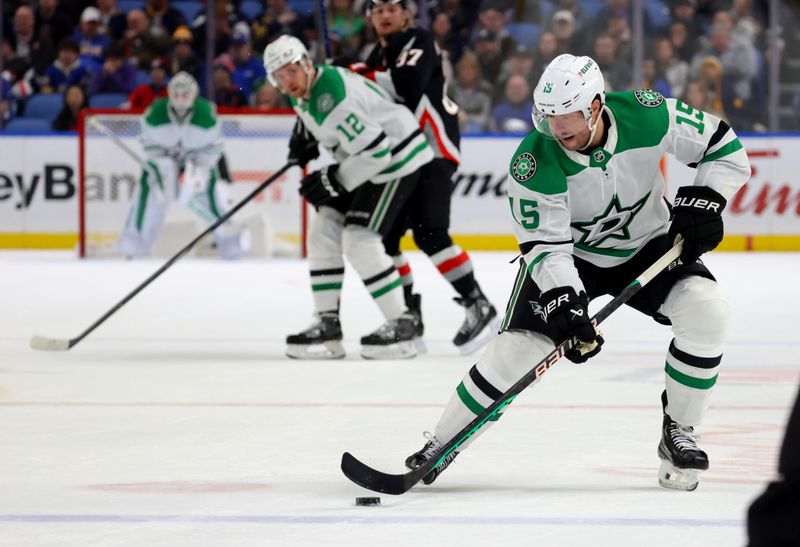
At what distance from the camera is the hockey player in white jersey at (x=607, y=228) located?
2660 millimetres

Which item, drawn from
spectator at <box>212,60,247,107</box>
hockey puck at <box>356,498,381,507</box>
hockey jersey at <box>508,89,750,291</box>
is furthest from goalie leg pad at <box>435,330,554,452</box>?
spectator at <box>212,60,247,107</box>

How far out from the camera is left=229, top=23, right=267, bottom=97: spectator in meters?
9.78

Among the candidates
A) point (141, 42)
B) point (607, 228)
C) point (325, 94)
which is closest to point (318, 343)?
point (325, 94)

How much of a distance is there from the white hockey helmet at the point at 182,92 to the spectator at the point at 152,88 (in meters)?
0.38

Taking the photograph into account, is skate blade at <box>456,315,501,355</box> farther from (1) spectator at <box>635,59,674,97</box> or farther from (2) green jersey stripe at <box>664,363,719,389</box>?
(1) spectator at <box>635,59,674,97</box>

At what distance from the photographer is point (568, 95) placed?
103 inches

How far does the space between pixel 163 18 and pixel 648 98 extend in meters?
7.65

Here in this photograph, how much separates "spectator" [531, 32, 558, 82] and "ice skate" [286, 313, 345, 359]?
4669mm

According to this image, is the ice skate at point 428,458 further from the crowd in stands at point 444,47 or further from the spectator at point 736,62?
the spectator at point 736,62

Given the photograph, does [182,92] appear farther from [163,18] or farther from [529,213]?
[529,213]

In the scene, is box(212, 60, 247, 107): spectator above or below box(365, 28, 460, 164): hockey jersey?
below

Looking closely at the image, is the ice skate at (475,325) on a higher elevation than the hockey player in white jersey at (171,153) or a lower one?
higher

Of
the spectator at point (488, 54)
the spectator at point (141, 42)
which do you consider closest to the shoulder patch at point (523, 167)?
the spectator at point (488, 54)

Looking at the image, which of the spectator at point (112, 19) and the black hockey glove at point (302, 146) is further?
the spectator at point (112, 19)
